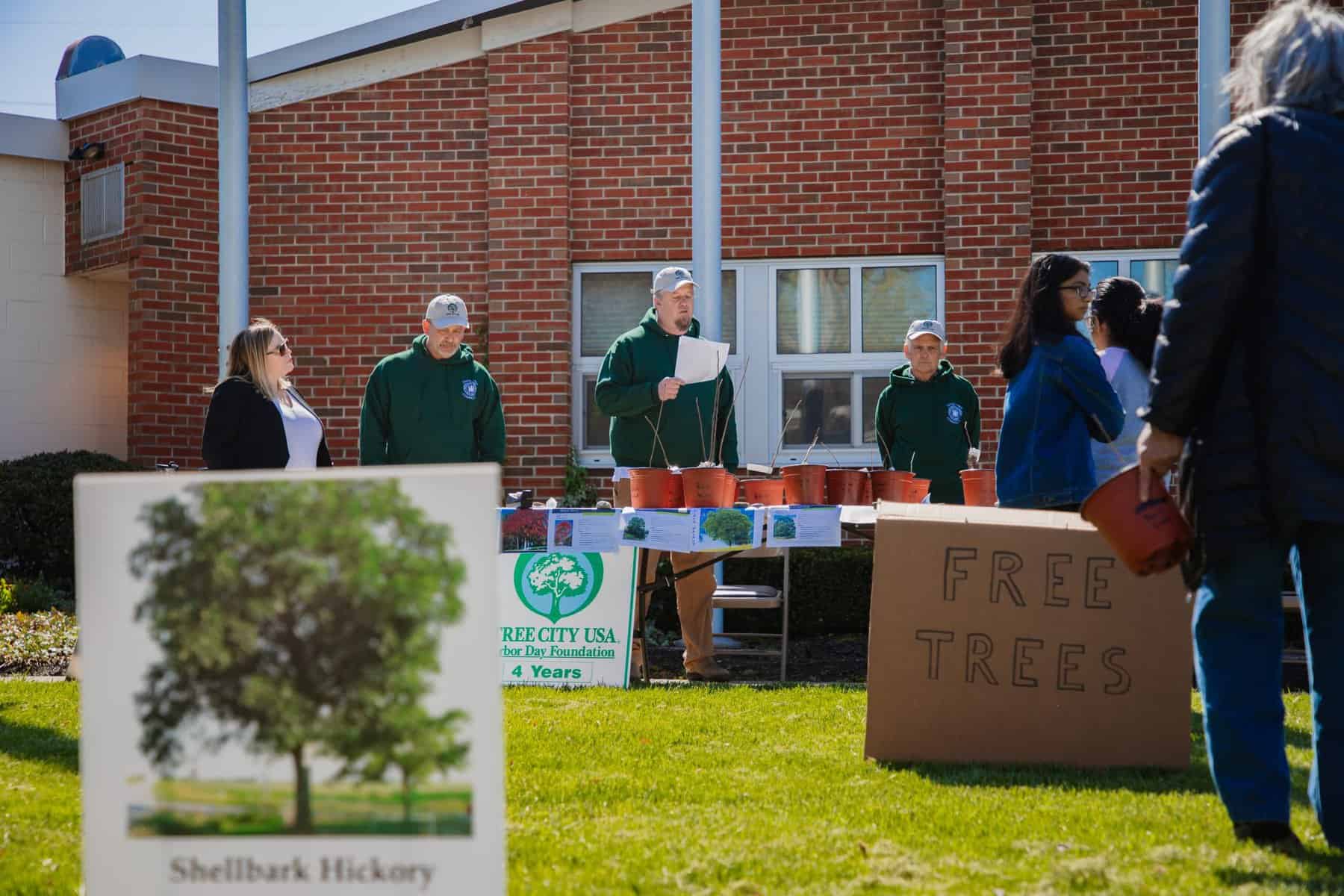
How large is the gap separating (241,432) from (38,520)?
5.11 meters

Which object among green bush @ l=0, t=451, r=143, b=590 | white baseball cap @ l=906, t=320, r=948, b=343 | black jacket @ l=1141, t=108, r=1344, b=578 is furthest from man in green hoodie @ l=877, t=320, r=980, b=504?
green bush @ l=0, t=451, r=143, b=590

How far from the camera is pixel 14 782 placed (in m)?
4.64

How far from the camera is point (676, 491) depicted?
6766 mm

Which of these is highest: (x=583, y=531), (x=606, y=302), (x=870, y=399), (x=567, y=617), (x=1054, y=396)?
(x=606, y=302)

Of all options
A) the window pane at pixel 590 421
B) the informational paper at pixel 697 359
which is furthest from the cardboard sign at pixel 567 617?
the window pane at pixel 590 421

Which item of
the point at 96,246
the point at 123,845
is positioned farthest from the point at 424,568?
the point at 96,246

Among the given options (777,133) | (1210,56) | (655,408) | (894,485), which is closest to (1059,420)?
(894,485)

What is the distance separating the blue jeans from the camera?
3258 millimetres

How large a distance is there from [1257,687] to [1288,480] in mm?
489

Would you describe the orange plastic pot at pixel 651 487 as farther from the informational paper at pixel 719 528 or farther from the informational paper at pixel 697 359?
the informational paper at pixel 697 359

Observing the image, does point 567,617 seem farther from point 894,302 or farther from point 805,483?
point 894,302

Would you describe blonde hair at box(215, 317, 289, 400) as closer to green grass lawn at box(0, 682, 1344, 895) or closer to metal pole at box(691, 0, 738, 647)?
green grass lawn at box(0, 682, 1344, 895)

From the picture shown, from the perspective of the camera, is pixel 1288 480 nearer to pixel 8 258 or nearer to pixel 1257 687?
pixel 1257 687

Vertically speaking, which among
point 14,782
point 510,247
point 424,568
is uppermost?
point 510,247
